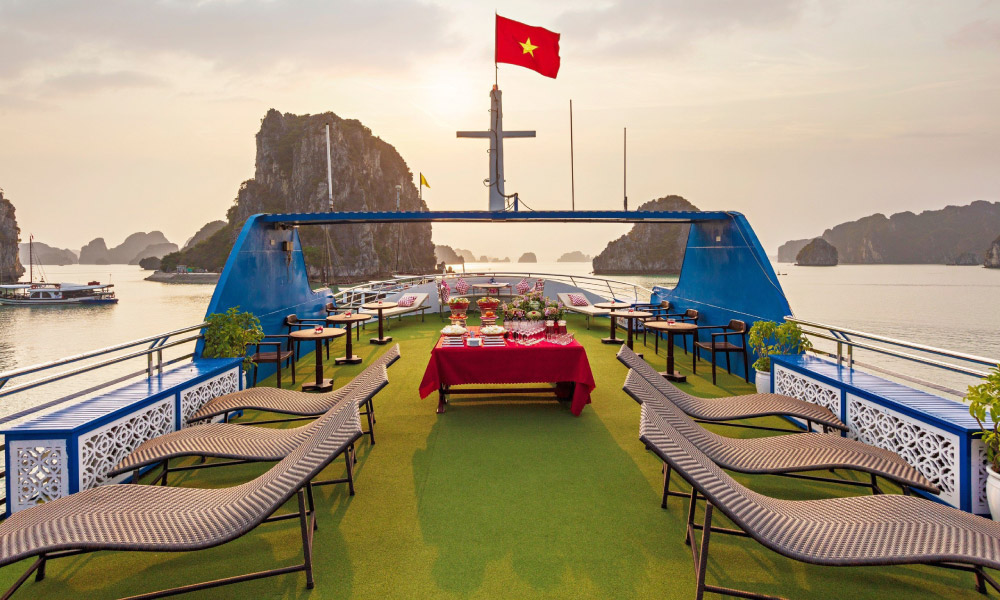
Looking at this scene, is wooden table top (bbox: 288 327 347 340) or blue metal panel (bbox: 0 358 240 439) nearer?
blue metal panel (bbox: 0 358 240 439)

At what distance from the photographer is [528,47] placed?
362 inches

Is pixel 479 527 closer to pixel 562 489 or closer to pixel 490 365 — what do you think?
pixel 562 489

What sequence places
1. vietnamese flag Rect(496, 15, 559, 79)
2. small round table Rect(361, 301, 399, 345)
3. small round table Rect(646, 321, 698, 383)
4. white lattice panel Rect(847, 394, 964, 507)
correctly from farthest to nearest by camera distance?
small round table Rect(361, 301, 399, 345) → vietnamese flag Rect(496, 15, 559, 79) → small round table Rect(646, 321, 698, 383) → white lattice panel Rect(847, 394, 964, 507)

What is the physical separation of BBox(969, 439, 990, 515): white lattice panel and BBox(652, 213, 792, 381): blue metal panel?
10.5 ft

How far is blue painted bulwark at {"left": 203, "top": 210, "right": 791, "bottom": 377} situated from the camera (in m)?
6.88

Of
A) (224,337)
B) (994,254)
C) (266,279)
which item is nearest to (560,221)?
(266,279)

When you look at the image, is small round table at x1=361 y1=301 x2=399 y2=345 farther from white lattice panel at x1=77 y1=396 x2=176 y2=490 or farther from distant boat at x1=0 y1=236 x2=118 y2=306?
distant boat at x1=0 y1=236 x2=118 y2=306

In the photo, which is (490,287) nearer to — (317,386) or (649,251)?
(317,386)

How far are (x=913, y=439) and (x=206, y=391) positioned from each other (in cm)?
567

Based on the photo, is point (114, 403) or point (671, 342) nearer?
point (114, 403)

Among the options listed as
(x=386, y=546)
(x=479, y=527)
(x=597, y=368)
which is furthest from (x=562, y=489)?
(x=597, y=368)

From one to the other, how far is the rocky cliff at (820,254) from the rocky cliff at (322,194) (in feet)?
364

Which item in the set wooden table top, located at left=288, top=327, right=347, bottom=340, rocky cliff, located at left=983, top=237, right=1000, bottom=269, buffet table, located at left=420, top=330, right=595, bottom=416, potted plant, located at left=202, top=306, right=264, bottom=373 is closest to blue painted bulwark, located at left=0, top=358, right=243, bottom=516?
potted plant, located at left=202, top=306, right=264, bottom=373

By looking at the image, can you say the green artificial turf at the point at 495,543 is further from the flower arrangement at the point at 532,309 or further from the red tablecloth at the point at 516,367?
the flower arrangement at the point at 532,309
